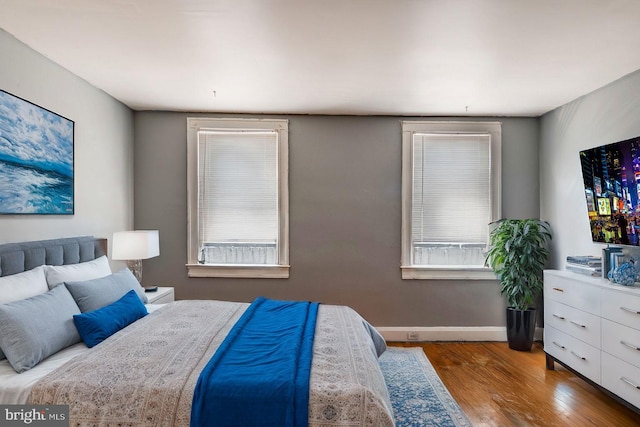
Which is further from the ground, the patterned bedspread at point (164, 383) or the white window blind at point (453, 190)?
the white window blind at point (453, 190)

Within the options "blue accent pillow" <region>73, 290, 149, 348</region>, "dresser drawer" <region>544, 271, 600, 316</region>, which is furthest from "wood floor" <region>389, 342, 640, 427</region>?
"blue accent pillow" <region>73, 290, 149, 348</region>

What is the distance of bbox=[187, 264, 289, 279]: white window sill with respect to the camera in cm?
439

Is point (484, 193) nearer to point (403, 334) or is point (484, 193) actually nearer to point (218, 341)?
point (403, 334)

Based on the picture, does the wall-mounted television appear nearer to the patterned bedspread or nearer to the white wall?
the patterned bedspread

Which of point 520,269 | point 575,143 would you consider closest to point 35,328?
point 520,269

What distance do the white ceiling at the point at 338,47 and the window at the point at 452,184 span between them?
560 mm

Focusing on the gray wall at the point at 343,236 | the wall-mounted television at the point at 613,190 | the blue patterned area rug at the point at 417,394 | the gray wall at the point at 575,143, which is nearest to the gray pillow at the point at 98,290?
the gray wall at the point at 343,236

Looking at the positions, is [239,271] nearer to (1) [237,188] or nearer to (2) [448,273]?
(1) [237,188]

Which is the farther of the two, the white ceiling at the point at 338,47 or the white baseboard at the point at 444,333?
the white baseboard at the point at 444,333

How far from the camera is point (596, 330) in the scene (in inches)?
119

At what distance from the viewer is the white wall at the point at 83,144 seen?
2.66m

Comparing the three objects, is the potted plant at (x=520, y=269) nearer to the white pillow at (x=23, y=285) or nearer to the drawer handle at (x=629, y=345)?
the drawer handle at (x=629, y=345)

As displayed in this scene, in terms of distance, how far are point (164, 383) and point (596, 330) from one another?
313 centimetres

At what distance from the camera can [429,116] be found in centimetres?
449
